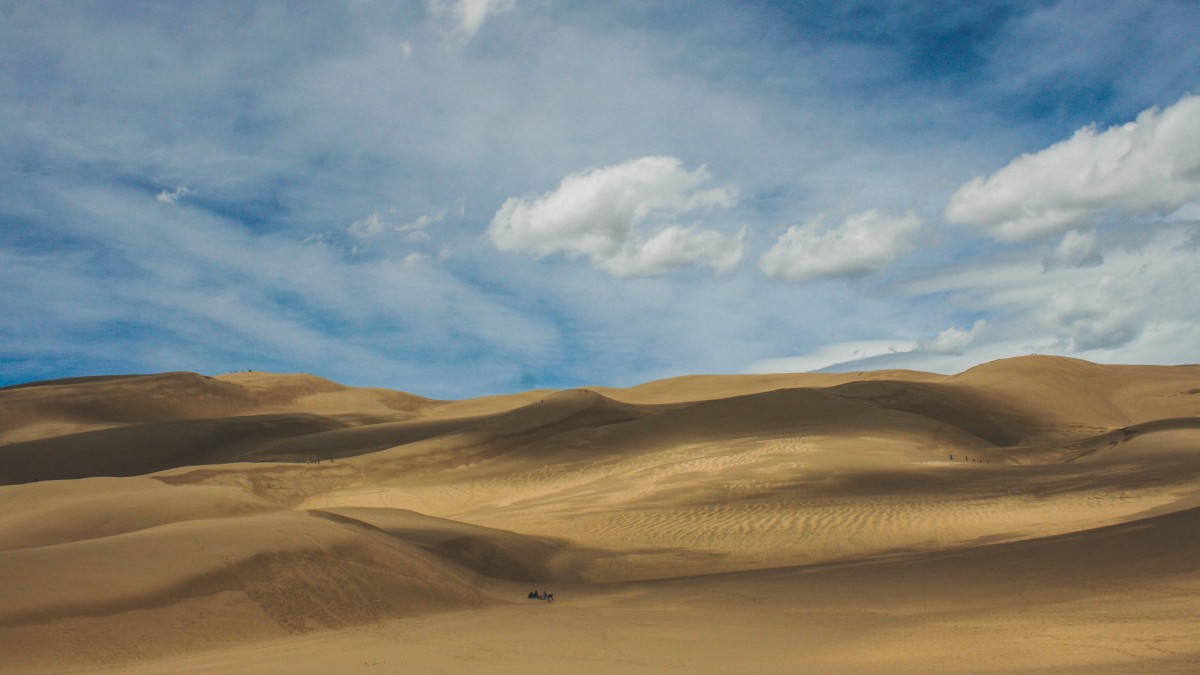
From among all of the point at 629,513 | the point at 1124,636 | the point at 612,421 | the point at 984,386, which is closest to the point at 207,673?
the point at 1124,636

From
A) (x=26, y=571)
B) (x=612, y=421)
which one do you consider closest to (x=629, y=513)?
(x=26, y=571)

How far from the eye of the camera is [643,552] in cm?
1617

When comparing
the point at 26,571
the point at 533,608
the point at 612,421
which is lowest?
the point at 533,608

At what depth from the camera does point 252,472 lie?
89.9 ft

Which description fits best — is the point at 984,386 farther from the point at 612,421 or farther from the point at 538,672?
the point at 538,672

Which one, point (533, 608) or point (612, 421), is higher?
point (612, 421)

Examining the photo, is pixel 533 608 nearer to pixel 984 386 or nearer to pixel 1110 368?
pixel 984 386

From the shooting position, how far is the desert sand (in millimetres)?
7312

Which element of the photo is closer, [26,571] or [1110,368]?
[26,571]

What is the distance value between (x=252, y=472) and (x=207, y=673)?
72.3ft

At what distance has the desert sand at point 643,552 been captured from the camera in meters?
7.31

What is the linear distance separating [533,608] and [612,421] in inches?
1027

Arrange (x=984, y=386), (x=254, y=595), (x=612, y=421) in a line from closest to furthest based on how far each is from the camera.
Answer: (x=254, y=595) < (x=612, y=421) < (x=984, y=386)

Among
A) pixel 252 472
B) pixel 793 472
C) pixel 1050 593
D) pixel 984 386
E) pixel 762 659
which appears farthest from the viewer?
pixel 984 386
